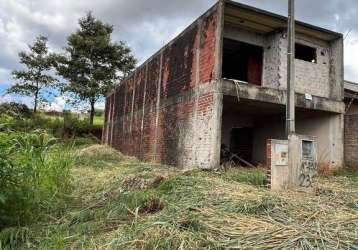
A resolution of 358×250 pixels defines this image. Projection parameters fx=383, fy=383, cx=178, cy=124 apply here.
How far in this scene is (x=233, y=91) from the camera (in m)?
9.76

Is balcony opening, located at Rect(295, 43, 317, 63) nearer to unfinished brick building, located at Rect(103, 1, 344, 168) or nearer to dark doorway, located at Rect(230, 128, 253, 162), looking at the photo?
unfinished brick building, located at Rect(103, 1, 344, 168)

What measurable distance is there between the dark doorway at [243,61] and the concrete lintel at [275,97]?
2.23 metres

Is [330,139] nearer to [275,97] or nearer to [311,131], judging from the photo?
[311,131]

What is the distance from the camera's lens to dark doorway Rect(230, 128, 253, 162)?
48.5 feet

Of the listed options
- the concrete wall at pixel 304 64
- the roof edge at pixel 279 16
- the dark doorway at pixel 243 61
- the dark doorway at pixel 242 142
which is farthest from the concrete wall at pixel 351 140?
the dark doorway at pixel 242 142

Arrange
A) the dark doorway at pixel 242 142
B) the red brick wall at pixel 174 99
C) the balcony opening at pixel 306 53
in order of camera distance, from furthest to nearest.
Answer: the dark doorway at pixel 242 142
the balcony opening at pixel 306 53
the red brick wall at pixel 174 99

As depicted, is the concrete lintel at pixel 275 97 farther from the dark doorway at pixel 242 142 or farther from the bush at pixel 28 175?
the bush at pixel 28 175

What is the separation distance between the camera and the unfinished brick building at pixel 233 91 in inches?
387

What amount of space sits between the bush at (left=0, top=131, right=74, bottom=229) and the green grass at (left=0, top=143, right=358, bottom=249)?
25 centimetres

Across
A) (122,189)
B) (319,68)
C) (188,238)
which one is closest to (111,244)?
(188,238)

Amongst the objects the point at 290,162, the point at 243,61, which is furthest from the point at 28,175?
the point at 243,61

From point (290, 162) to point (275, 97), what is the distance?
3.76 metres

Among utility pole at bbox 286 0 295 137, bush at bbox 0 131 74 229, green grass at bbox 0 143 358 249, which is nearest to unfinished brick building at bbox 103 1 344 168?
utility pole at bbox 286 0 295 137

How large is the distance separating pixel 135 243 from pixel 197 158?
618cm
